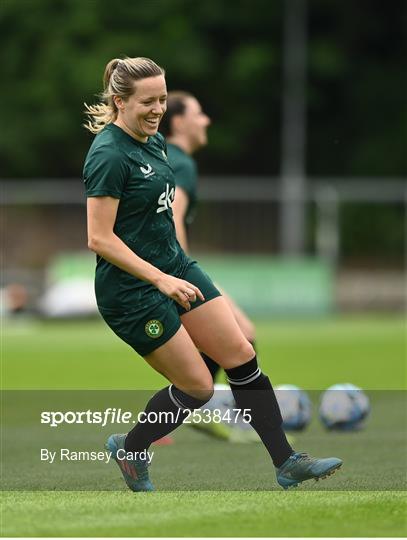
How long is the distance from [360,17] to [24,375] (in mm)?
26719

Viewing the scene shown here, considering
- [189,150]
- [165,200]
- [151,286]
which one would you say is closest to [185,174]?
[189,150]

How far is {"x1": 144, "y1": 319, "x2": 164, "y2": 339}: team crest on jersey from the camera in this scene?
649 centimetres

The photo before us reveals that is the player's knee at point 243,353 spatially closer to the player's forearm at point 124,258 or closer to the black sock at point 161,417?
the black sock at point 161,417

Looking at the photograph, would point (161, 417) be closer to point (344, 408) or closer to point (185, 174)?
point (185, 174)

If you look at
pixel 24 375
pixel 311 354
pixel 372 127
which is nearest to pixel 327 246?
pixel 372 127

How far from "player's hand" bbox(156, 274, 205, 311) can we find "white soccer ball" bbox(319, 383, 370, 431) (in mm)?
3331

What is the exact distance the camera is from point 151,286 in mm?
6570

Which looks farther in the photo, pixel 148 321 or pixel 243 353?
pixel 243 353

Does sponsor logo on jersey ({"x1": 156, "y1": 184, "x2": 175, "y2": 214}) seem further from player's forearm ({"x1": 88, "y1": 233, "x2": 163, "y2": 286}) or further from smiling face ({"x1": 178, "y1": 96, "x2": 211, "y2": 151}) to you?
smiling face ({"x1": 178, "y1": 96, "x2": 211, "y2": 151})

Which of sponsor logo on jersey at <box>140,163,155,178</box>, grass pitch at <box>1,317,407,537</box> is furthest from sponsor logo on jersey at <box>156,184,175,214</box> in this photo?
grass pitch at <box>1,317,407,537</box>

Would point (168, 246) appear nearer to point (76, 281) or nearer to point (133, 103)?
point (133, 103)

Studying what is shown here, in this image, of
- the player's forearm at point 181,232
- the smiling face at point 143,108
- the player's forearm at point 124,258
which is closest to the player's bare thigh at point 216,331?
the player's forearm at point 124,258

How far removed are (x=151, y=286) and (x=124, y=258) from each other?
0.26m

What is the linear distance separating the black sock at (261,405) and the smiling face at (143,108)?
4.19ft
